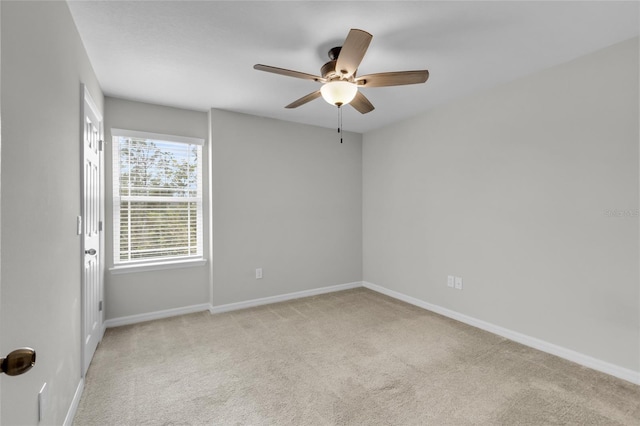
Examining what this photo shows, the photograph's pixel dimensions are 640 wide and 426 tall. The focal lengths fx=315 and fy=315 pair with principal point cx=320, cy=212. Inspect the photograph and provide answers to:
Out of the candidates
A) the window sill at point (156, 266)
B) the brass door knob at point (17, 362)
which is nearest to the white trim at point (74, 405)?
the window sill at point (156, 266)

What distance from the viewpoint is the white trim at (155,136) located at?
334cm

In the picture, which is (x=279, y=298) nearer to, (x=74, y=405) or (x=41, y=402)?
(x=74, y=405)

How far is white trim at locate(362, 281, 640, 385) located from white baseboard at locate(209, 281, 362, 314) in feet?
3.30

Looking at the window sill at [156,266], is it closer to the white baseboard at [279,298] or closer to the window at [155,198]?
the window at [155,198]

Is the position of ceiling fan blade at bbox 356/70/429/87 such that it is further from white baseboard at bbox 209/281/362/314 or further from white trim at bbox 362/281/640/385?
white baseboard at bbox 209/281/362/314

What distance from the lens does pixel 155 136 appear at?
11.5 feet

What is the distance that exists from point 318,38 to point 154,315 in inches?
129

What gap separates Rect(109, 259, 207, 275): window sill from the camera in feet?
11.0

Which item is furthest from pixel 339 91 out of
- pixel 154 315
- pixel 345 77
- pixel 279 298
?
pixel 154 315

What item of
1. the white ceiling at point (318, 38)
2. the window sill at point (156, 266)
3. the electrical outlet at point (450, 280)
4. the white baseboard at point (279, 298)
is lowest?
the white baseboard at point (279, 298)

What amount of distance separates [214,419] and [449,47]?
9.76ft

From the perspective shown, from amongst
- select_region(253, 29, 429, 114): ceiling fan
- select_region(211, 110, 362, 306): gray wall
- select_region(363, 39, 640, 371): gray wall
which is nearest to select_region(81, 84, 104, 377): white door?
select_region(211, 110, 362, 306): gray wall

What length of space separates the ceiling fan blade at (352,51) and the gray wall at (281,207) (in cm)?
211

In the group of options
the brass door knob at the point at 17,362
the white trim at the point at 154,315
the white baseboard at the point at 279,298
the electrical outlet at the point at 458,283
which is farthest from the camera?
the white baseboard at the point at 279,298
